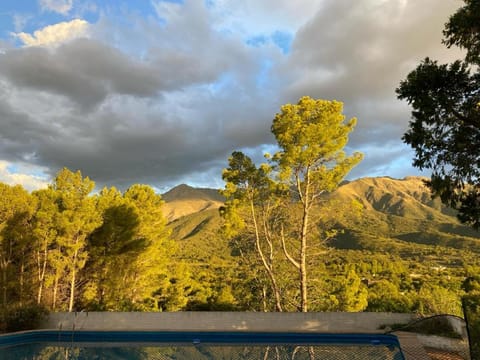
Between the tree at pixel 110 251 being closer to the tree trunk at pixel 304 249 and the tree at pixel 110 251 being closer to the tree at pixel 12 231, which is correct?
the tree at pixel 12 231

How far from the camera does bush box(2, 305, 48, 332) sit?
13086 mm

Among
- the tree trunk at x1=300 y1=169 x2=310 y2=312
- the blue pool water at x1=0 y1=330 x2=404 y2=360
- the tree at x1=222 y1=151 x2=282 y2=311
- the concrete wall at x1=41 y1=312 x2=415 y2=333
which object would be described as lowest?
the blue pool water at x1=0 y1=330 x2=404 y2=360

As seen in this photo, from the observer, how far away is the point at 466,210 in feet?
22.4

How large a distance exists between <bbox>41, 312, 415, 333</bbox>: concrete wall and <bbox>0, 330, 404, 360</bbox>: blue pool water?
1.15 feet

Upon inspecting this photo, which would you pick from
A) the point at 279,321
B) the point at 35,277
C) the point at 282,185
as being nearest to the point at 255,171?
the point at 282,185

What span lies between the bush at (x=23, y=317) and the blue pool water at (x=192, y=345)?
0.81 meters

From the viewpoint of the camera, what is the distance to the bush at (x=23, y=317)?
515 inches

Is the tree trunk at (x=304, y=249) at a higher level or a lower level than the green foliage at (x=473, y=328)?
higher

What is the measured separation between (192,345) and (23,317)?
244 inches

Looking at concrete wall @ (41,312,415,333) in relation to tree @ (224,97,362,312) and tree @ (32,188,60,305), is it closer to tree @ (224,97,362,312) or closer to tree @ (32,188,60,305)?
tree @ (224,97,362,312)

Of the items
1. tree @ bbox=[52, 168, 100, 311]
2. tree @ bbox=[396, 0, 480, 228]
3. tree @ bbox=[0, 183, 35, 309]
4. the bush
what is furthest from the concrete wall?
tree @ bbox=[396, 0, 480, 228]

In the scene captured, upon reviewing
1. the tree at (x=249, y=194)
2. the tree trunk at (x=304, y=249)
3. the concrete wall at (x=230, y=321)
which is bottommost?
the concrete wall at (x=230, y=321)

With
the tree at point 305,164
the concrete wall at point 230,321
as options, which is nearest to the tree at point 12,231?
the concrete wall at point 230,321

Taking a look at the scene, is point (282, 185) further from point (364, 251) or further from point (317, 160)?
point (364, 251)
